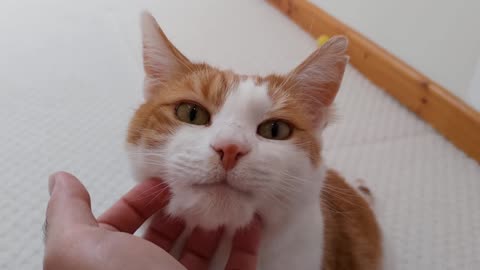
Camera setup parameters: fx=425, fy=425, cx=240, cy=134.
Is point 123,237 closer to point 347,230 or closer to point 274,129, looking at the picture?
point 274,129

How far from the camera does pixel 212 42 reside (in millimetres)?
2008

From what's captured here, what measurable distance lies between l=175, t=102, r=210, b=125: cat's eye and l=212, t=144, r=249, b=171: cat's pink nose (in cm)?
10

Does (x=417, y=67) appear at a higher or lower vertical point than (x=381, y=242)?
higher

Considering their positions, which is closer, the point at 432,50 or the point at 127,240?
the point at 127,240

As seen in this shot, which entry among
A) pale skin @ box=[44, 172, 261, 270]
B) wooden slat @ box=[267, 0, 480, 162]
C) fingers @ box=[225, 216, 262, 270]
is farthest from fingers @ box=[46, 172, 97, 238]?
wooden slat @ box=[267, 0, 480, 162]

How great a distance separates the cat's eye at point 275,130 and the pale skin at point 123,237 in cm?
13

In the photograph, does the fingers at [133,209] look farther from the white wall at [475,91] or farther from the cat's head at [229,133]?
the white wall at [475,91]

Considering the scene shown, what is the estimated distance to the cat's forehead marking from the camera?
63 centimetres

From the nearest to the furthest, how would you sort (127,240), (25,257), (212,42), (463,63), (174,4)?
(127,240) → (25,257) → (463,63) → (212,42) → (174,4)

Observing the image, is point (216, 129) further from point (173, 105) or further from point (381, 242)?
point (381, 242)

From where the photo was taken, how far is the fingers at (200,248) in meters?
0.65

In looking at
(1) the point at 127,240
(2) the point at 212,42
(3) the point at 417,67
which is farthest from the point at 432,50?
(1) the point at 127,240

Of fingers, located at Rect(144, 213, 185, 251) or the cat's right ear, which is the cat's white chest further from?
the cat's right ear

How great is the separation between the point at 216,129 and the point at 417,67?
127 centimetres
